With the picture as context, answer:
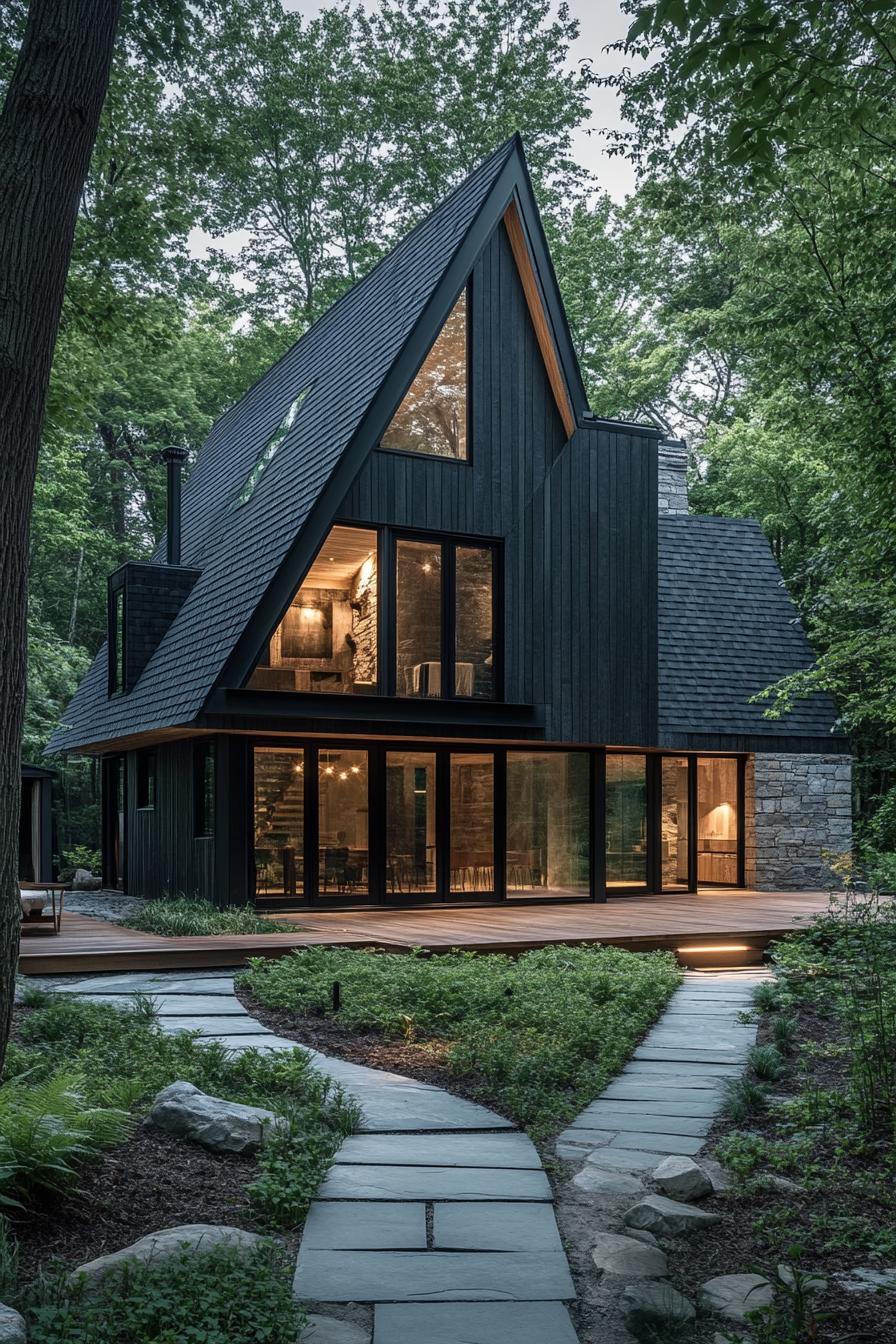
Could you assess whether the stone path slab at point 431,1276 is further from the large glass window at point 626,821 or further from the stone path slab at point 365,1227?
the large glass window at point 626,821

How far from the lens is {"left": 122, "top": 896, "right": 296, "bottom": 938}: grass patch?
36.0 feet

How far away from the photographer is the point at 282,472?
45.9 feet

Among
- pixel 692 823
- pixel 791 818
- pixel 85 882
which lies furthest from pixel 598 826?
pixel 85 882

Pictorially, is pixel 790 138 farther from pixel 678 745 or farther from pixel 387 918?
pixel 678 745

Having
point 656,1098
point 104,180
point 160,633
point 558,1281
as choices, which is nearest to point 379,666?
point 160,633

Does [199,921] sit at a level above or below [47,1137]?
below

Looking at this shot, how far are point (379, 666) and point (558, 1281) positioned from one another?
9.85 metres

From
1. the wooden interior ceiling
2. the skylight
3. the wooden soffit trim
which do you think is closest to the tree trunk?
the wooden interior ceiling

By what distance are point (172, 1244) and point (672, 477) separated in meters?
16.3

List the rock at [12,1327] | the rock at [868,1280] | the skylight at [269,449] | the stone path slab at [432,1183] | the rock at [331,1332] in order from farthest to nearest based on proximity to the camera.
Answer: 1. the skylight at [269,449]
2. the stone path slab at [432,1183]
3. the rock at [868,1280]
4. the rock at [331,1332]
5. the rock at [12,1327]

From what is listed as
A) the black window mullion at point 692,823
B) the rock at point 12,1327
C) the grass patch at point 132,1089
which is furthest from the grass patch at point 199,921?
the rock at point 12,1327

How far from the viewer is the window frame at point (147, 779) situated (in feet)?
52.0

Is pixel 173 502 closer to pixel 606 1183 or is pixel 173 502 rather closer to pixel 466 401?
pixel 466 401

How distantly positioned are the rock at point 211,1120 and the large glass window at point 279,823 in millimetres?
8412
